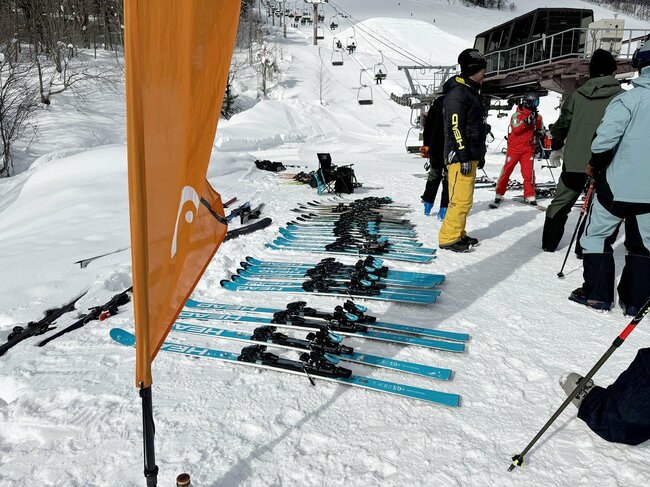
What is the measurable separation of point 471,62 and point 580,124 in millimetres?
1313

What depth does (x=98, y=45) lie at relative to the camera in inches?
1428

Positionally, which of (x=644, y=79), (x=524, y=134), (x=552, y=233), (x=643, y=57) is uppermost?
(x=643, y=57)

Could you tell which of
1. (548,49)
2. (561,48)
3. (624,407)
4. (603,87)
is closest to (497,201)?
(603,87)

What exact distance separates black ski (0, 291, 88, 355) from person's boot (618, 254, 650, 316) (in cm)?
447

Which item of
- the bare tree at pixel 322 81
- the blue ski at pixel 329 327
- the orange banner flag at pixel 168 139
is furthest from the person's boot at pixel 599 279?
the bare tree at pixel 322 81

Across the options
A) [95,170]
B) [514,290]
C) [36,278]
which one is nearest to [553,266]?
[514,290]

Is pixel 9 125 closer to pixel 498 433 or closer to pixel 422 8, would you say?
pixel 498 433

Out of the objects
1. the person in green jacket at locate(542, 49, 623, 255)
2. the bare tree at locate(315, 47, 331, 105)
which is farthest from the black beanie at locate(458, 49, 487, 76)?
the bare tree at locate(315, 47, 331, 105)

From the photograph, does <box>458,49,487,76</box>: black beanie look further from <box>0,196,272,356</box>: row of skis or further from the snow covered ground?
<box>0,196,272,356</box>: row of skis

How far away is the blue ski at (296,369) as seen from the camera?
95.3 inches

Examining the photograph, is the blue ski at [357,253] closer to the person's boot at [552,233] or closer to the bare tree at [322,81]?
the person's boot at [552,233]

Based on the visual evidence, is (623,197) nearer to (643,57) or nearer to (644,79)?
(644,79)

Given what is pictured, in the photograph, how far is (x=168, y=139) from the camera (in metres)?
1.48

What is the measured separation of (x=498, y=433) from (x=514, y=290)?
2.16 metres
